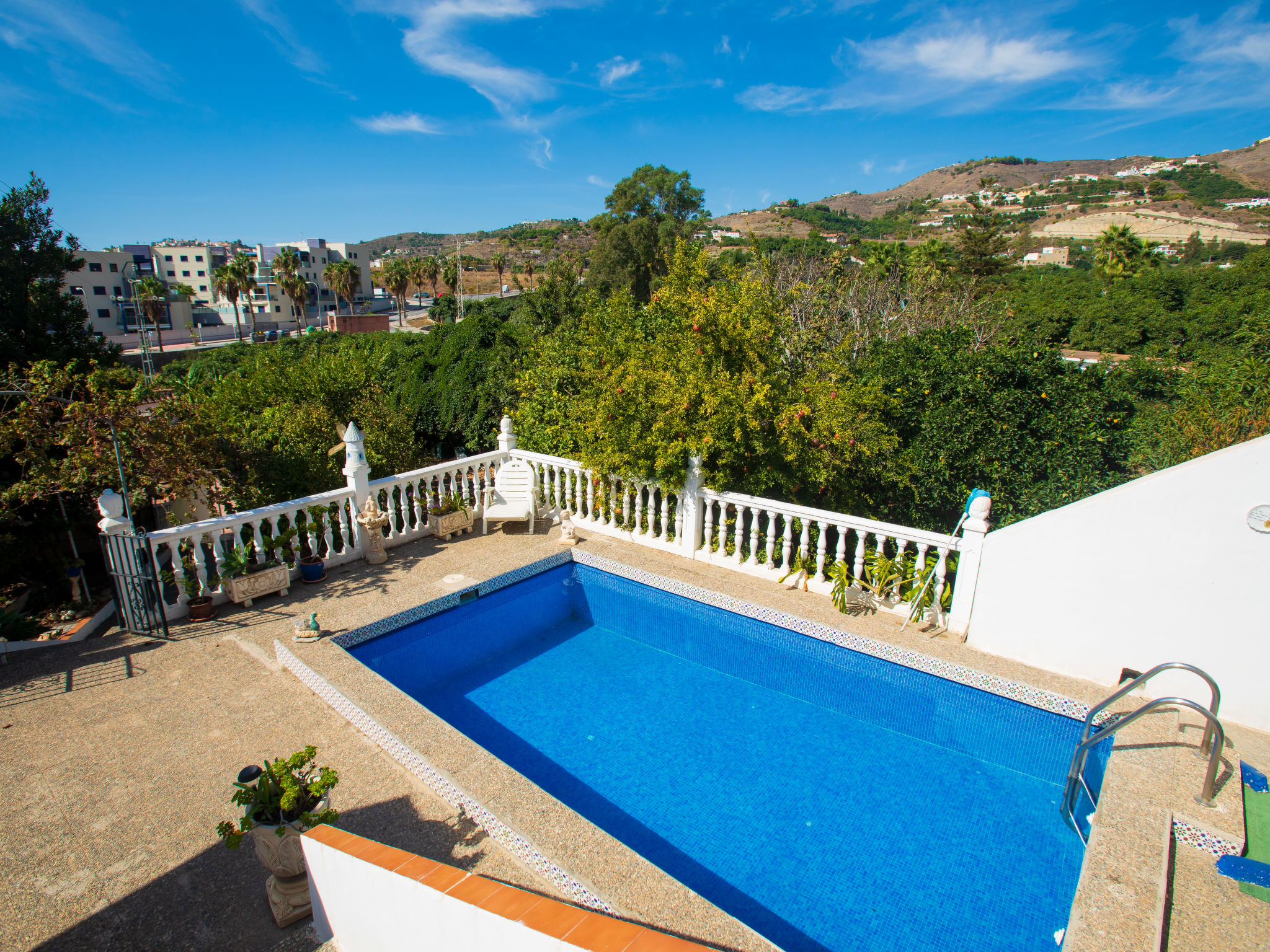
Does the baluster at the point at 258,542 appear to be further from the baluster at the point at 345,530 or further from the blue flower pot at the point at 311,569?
the baluster at the point at 345,530

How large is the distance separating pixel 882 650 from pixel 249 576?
577 centimetres

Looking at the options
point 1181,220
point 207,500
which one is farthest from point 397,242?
point 207,500

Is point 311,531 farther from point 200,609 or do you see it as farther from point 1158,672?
point 1158,672

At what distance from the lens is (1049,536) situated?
4.81 m

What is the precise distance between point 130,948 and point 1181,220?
105m

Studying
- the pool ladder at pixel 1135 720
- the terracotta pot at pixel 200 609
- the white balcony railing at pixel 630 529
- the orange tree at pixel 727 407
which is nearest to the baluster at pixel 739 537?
the white balcony railing at pixel 630 529

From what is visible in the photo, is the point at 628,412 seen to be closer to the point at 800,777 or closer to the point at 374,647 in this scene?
the point at 374,647


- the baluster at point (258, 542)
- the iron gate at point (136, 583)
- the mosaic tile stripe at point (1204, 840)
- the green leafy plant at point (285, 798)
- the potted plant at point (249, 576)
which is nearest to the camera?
the green leafy plant at point (285, 798)

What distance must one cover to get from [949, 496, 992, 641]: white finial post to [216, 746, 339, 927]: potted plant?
15.7 feet

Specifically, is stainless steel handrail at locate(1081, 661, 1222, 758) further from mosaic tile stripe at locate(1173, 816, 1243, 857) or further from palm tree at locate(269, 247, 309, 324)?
palm tree at locate(269, 247, 309, 324)

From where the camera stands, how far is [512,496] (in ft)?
26.5

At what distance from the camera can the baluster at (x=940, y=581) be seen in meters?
5.37

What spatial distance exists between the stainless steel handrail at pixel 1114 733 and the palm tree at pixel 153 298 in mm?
62624

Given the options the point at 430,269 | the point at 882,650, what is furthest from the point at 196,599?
the point at 430,269
